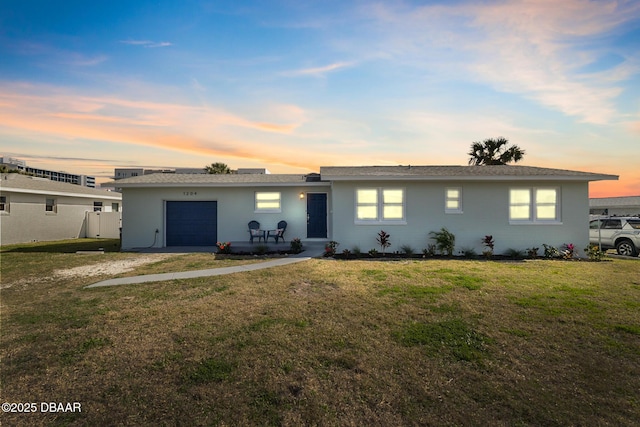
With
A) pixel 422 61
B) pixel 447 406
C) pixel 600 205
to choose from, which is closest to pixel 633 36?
pixel 422 61

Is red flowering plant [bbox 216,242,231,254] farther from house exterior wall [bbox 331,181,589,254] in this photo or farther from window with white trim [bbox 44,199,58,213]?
window with white trim [bbox 44,199,58,213]

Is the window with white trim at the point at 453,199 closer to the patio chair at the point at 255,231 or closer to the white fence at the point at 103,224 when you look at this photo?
the patio chair at the point at 255,231

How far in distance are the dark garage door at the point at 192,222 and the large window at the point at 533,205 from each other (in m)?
13.2

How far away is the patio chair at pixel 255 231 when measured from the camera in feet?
42.4

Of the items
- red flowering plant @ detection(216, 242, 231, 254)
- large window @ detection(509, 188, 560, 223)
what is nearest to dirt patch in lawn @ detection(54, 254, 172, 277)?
red flowering plant @ detection(216, 242, 231, 254)

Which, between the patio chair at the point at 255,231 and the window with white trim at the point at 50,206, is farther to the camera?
the window with white trim at the point at 50,206

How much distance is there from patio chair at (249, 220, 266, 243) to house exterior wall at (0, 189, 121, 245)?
14010mm

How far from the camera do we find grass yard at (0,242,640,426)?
8.41 ft

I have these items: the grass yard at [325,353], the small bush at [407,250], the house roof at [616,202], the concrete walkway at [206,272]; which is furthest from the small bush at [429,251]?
the house roof at [616,202]

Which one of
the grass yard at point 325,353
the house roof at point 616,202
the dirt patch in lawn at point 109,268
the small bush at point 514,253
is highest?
the house roof at point 616,202

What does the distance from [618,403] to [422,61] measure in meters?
12.0

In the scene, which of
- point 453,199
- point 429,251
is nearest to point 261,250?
point 429,251

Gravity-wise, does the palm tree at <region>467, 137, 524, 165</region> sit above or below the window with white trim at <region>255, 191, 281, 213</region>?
above

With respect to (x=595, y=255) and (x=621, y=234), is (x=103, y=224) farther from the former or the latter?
(x=621, y=234)
